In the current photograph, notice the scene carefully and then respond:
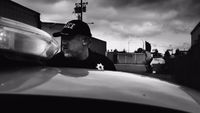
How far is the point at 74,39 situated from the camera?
17.3 feet

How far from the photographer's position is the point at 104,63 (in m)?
5.68

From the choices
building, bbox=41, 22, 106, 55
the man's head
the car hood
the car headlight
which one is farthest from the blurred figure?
building, bbox=41, 22, 106, 55

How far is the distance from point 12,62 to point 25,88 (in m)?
1.02

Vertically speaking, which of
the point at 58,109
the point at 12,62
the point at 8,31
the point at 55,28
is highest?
the point at 55,28

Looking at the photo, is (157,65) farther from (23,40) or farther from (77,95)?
(77,95)

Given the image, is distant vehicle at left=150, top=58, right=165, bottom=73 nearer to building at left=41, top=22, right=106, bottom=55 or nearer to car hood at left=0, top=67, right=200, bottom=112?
building at left=41, top=22, right=106, bottom=55

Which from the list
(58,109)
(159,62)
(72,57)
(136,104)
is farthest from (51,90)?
(159,62)

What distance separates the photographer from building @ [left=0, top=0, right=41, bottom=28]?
14562 mm

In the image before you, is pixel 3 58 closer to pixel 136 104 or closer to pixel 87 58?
pixel 136 104

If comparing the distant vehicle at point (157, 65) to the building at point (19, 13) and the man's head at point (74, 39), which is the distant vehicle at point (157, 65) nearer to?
the building at point (19, 13)

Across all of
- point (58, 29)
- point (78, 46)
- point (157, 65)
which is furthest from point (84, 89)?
point (157, 65)

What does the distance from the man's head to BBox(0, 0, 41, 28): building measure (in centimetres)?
1008

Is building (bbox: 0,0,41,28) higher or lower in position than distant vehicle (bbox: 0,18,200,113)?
higher

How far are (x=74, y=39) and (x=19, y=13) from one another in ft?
38.5
